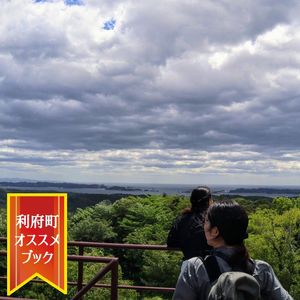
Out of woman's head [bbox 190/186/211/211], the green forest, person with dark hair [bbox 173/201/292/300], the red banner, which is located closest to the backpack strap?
person with dark hair [bbox 173/201/292/300]

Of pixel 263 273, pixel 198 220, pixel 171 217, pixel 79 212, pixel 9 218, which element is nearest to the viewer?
pixel 263 273

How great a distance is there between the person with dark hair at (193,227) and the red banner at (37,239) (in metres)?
1.37

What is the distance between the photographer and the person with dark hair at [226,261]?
6.68 feet

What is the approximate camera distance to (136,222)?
5428cm

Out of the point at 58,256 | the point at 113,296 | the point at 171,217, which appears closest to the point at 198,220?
the point at 113,296

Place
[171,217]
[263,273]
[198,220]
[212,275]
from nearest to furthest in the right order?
[212,275], [263,273], [198,220], [171,217]

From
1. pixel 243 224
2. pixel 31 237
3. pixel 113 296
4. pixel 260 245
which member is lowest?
pixel 260 245

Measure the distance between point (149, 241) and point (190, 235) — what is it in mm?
43420

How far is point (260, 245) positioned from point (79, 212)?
28601 mm

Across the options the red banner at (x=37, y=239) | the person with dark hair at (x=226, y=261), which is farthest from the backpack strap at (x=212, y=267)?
the red banner at (x=37, y=239)

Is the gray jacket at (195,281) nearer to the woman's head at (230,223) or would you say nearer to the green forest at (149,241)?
the woman's head at (230,223)

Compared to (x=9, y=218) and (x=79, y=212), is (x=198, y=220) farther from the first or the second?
(x=79, y=212)

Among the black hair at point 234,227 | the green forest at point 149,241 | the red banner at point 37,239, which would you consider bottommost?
the green forest at point 149,241

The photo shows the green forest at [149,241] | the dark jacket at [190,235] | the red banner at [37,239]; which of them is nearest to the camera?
the dark jacket at [190,235]
